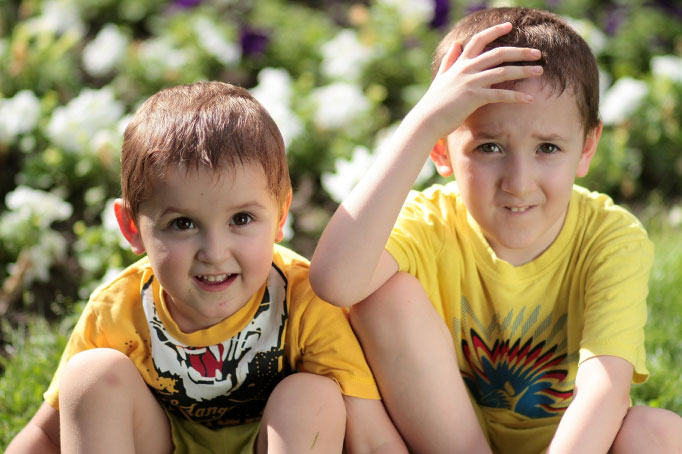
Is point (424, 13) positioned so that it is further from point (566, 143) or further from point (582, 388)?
point (582, 388)

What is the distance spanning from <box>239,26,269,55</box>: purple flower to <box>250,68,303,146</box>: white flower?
1.20 ft

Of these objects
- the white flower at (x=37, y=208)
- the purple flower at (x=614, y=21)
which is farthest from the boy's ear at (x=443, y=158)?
the purple flower at (x=614, y=21)

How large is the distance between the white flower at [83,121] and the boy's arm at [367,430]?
195cm

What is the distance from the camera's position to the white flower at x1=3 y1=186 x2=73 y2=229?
325 centimetres

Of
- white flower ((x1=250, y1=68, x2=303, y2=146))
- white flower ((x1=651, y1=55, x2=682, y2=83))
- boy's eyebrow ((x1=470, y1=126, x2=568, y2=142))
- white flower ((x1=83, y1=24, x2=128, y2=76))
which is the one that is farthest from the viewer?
Result: white flower ((x1=83, y1=24, x2=128, y2=76))

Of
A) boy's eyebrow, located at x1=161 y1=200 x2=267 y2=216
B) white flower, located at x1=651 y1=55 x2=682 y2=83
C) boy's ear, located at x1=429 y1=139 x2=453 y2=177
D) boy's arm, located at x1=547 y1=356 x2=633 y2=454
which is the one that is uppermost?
white flower, located at x1=651 y1=55 x2=682 y2=83

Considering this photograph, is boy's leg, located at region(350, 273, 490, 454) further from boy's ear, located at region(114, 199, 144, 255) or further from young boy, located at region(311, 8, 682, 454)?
boy's ear, located at region(114, 199, 144, 255)

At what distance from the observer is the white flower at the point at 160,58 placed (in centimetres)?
421

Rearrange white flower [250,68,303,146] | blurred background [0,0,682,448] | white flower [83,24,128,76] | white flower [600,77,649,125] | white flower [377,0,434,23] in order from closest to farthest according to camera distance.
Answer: blurred background [0,0,682,448] → white flower [250,68,303,146] → white flower [600,77,649,125] → white flower [83,24,128,76] → white flower [377,0,434,23]

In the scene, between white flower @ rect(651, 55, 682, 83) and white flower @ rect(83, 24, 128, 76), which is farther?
white flower @ rect(83, 24, 128, 76)

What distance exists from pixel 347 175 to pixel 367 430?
1.34m

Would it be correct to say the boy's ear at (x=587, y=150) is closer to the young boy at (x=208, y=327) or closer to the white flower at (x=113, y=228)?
the young boy at (x=208, y=327)

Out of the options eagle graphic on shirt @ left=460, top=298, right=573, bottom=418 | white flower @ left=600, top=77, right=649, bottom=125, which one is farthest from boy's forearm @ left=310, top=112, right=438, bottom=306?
white flower @ left=600, top=77, right=649, bottom=125

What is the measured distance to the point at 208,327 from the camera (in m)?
2.11
